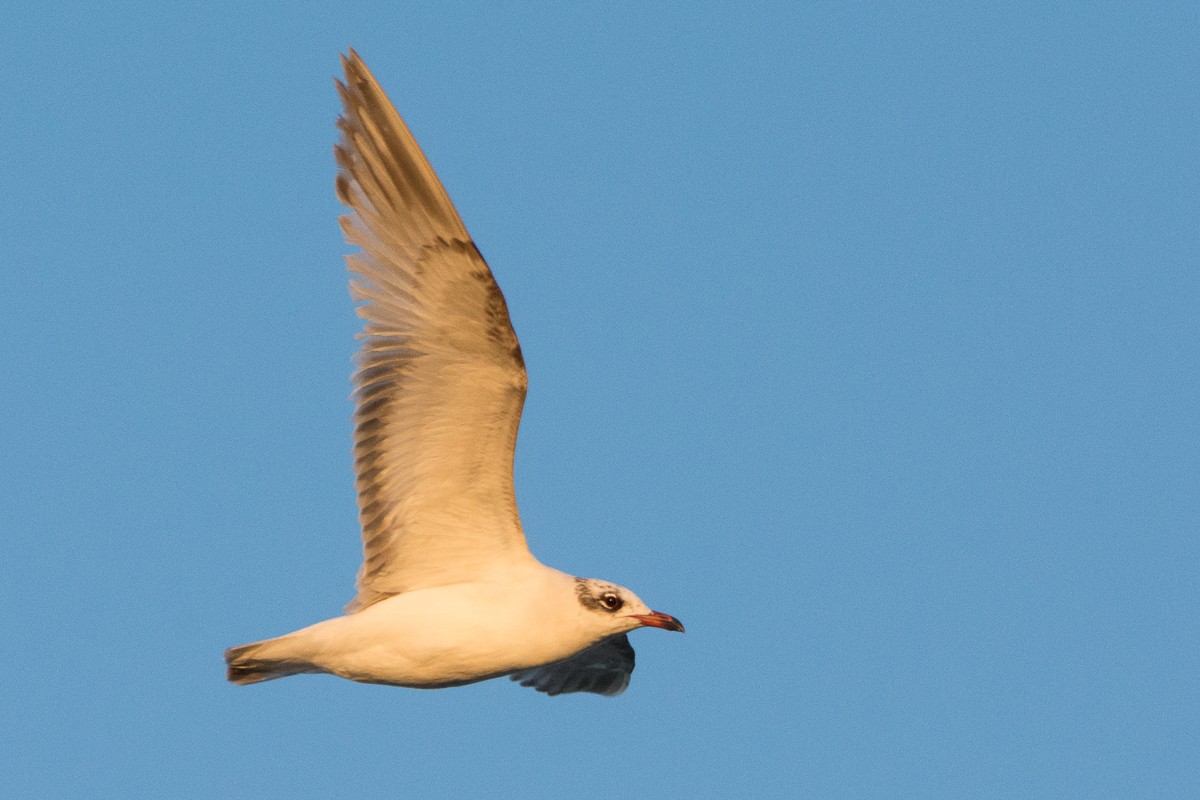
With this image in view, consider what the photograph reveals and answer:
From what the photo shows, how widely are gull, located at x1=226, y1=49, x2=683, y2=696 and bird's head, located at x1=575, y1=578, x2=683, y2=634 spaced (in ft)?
0.04

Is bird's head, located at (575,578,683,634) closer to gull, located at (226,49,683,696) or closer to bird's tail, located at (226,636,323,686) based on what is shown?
gull, located at (226,49,683,696)

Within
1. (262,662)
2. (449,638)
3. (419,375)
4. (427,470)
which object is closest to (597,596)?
(449,638)

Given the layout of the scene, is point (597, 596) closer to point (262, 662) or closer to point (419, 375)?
point (419, 375)

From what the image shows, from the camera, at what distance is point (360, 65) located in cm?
1202

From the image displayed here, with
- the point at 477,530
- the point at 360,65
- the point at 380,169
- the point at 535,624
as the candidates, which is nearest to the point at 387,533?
the point at 477,530

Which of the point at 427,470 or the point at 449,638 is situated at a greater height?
the point at 427,470

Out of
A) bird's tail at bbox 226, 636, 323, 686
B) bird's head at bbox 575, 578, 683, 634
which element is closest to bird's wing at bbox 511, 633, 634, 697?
bird's head at bbox 575, 578, 683, 634

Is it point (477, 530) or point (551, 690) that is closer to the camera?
point (477, 530)

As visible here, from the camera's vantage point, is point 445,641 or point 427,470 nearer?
point 445,641

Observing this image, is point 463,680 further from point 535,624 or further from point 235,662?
point 235,662

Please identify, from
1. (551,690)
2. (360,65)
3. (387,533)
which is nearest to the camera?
(360,65)

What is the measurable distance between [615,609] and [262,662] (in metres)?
2.80

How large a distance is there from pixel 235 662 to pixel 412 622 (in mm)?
1451

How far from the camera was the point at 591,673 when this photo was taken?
15.1 m
